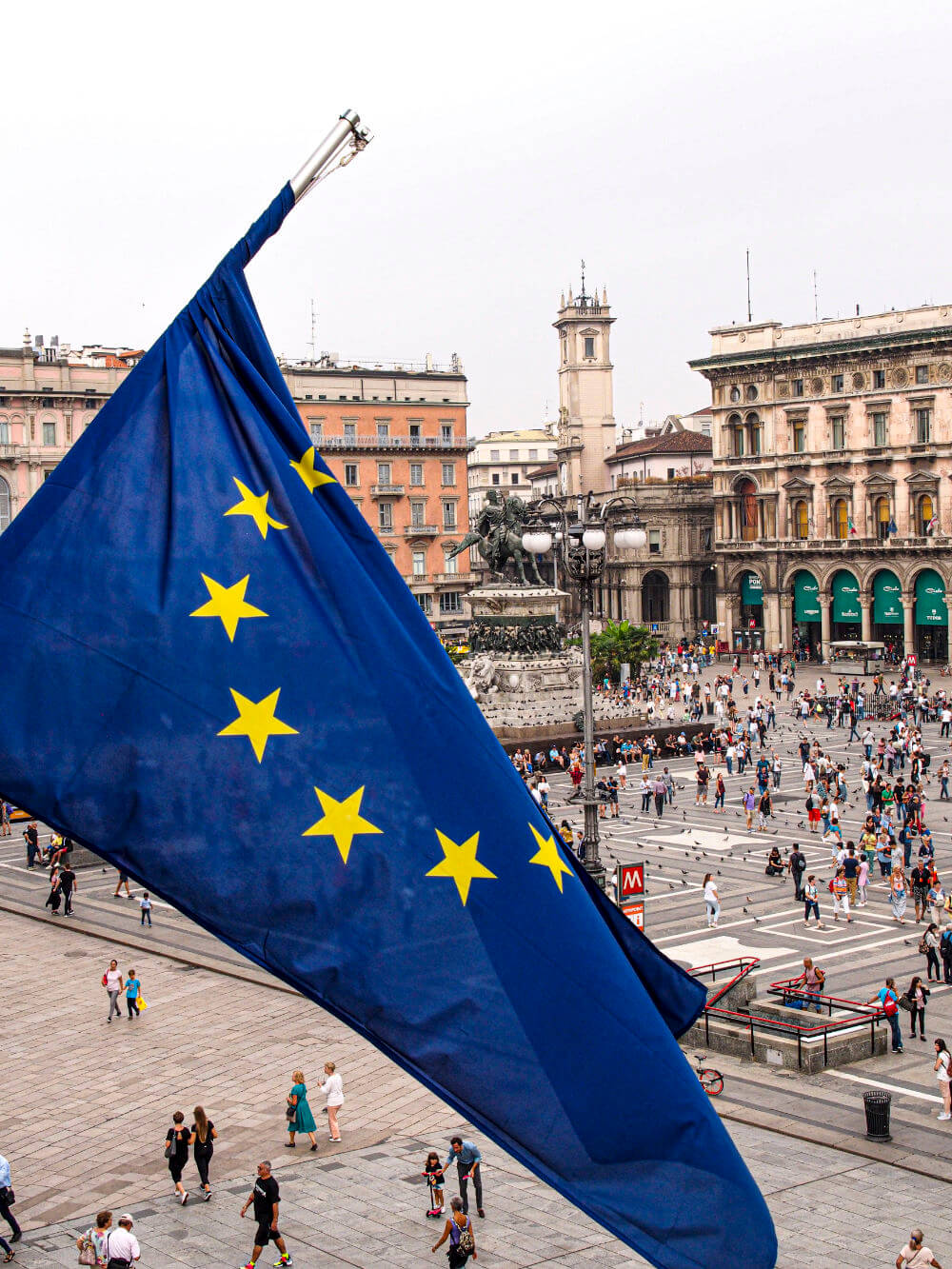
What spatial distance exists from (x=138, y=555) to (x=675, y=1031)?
3.58 meters

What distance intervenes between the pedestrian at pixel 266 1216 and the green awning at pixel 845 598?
234ft

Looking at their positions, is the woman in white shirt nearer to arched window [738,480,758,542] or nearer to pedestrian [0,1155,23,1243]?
pedestrian [0,1155,23,1243]

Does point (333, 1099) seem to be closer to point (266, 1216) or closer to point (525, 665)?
point (266, 1216)

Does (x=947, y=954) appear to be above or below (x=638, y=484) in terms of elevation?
below

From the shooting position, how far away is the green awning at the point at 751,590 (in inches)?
3531

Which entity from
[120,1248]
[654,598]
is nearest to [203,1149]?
[120,1248]

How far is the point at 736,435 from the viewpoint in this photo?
89.9m

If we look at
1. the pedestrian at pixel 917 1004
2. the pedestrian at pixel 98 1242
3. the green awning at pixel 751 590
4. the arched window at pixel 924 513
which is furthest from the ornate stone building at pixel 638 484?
the pedestrian at pixel 98 1242

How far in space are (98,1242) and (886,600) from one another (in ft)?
238

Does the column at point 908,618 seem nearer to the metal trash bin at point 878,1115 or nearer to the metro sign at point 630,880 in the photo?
the metro sign at point 630,880

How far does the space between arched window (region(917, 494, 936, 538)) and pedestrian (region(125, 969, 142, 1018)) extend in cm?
6239

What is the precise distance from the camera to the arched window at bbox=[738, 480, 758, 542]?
293 feet

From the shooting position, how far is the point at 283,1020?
2420cm

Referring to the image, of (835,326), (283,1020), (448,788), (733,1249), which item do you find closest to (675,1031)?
(733,1249)
